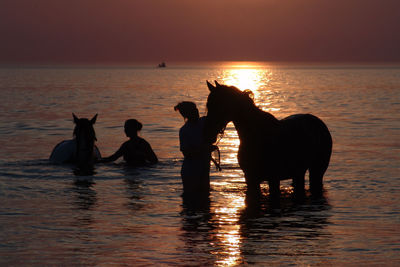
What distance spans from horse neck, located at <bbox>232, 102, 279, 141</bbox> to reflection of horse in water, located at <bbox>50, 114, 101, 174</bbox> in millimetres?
4847

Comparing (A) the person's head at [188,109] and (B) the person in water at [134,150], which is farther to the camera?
(B) the person in water at [134,150]

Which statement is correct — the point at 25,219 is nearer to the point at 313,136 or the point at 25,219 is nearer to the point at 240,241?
the point at 240,241

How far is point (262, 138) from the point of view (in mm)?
11250

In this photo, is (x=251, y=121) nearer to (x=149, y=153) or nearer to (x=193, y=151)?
(x=193, y=151)

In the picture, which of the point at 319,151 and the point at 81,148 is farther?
the point at 81,148

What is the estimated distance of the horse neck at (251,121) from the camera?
11031 mm

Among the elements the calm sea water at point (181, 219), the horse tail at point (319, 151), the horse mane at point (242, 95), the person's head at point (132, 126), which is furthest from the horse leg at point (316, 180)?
the person's head at point (132, 126)

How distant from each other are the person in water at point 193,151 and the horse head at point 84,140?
Result: 323cm

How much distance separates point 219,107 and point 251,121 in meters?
0.71

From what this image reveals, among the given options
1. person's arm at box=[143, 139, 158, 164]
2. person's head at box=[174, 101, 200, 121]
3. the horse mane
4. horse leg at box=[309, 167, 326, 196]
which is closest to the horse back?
horse leg at box=[309, 167, 326, 196]

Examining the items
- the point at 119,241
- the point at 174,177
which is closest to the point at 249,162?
the point at 119,241

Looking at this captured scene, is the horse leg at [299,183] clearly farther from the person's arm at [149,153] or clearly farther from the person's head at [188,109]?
the person's arm at [149,153]

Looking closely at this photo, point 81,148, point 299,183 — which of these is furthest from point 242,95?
point 81,148

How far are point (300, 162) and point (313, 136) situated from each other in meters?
0.73
